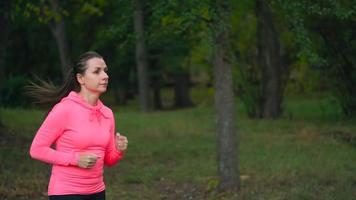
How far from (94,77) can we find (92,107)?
0.75 feet

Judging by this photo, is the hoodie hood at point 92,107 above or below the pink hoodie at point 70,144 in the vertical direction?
above

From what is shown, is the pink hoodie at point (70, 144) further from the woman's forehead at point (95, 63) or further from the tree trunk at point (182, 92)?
the tree trunk at point (182, 92)

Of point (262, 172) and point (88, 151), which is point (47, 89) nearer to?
point (88, 151)

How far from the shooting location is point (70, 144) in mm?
5281

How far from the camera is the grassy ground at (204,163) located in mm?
10070

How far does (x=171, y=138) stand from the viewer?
1645 cm

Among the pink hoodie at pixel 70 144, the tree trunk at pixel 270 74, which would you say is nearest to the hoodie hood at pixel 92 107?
the pink hoodie at pixel 70 144

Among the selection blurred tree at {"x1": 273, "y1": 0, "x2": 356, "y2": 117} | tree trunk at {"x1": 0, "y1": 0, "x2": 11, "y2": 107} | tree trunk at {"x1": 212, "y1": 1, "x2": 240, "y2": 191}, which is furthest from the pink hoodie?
tree trunk at {"x1": 0, "y1": 0, "x2": 11, "y2": 107}

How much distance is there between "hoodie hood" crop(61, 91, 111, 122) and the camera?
5387mm

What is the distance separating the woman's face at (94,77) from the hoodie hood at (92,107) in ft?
0.31

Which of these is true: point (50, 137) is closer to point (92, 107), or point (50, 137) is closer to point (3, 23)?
point (92, 107)

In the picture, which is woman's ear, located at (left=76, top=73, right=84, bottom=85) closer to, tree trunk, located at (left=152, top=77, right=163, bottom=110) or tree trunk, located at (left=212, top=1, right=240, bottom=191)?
tree trunk, located at (left=212, top=1, right=240, bottom=191)

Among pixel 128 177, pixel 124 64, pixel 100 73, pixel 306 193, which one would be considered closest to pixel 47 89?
pixel 100 73

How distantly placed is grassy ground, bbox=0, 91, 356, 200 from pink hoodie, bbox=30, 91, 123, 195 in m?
4.42
